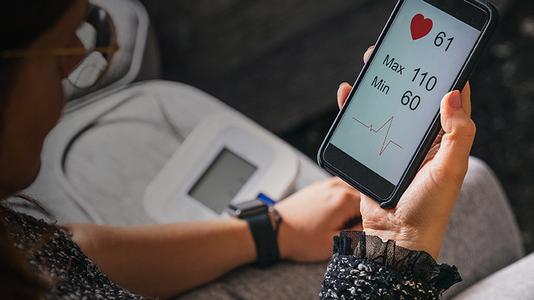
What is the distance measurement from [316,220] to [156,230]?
0.69 feet

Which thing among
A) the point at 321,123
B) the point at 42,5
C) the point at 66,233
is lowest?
the point at 321,123

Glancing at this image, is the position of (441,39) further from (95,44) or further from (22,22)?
(95,44)

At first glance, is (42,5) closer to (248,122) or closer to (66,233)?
(66,233)

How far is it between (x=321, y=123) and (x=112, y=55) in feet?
2.13

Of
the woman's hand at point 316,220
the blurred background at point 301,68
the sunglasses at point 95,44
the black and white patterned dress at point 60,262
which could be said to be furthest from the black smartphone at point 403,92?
the blurred background at point 301,68

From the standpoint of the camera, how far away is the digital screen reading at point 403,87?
792 millimetres

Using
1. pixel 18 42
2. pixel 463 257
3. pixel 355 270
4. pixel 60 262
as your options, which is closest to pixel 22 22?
pixel 18 42

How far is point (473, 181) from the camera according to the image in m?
1.03

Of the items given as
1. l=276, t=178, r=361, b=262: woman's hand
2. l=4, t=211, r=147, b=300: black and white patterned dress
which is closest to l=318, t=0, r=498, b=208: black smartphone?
l=276, t=178, r=361, b=262: woman's hand

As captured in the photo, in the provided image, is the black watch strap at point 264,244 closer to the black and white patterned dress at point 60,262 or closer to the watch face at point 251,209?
the watch face at point 251,209

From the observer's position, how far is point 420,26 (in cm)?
82

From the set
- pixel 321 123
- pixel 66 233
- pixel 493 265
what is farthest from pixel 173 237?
pixel 321 123

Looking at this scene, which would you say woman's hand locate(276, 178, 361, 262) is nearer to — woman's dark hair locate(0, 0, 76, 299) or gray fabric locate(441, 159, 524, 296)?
gray fabric locate(441, 159, 524, 296)

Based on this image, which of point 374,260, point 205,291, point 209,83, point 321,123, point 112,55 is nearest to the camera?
point 374,260
